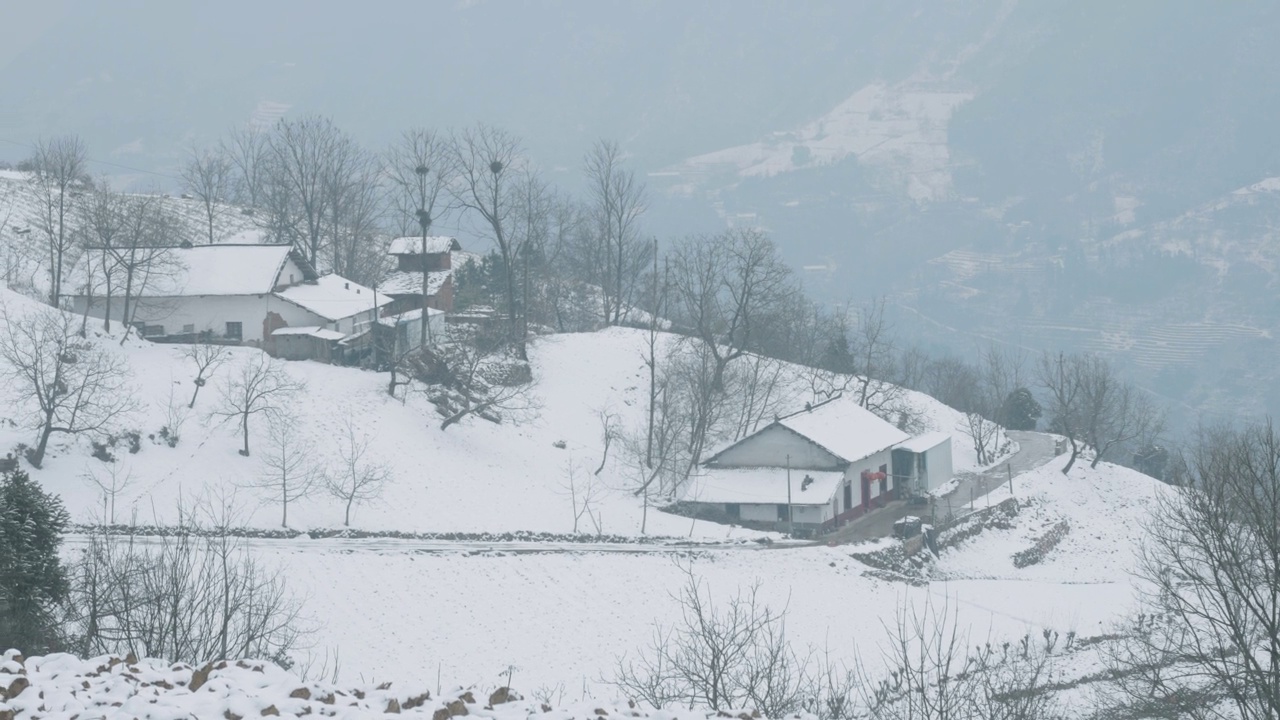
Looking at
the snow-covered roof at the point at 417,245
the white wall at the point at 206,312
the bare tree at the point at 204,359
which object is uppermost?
the snow-covered roof at the point at 417,245

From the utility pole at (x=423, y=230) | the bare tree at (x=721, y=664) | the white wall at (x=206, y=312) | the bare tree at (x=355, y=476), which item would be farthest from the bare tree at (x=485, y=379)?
the bare tree at (x=721, y=664)

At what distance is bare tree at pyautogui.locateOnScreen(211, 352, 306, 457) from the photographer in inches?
1788

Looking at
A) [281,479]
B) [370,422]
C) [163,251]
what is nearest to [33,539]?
[281,479]

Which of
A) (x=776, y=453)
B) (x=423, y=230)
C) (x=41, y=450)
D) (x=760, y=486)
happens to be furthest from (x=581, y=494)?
(x=423, y=230)

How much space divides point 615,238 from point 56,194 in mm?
38319

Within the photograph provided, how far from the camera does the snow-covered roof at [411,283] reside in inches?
2675

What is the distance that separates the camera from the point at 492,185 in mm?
68812

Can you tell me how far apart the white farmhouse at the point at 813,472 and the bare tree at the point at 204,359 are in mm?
19759

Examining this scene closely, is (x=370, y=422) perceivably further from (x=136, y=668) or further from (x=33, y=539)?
(x=136, y=668)

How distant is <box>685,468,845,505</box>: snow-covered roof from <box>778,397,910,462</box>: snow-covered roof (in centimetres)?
147

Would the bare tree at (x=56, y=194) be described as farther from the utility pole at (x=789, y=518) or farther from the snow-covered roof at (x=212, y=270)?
the utility pole at (x=789, y=518)

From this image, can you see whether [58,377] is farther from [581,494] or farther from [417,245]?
[417,245]

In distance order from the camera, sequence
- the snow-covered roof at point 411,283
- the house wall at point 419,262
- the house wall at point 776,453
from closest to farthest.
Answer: the house wall at point 776,453 → the snow-covered roof at point 411,283 → the house wall at point 419,262

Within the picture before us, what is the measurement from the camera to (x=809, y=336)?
8606 cm
